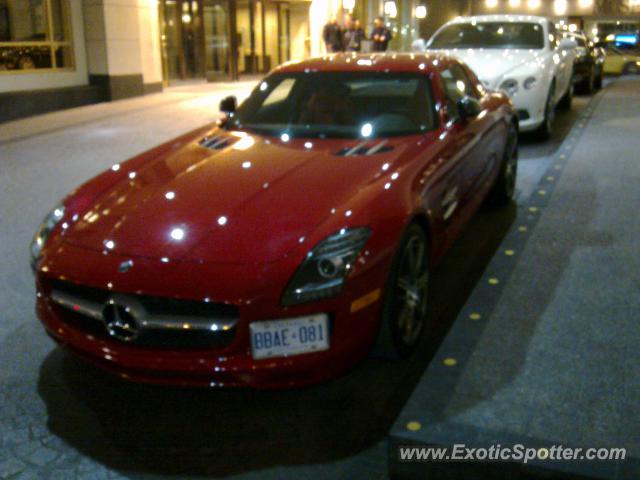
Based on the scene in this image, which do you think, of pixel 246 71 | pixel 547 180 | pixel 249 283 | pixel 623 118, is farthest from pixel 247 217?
pixel 246 71

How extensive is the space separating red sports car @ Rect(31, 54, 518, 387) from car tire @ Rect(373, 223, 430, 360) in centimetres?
1

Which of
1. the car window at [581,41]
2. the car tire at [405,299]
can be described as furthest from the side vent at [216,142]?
Result: the car window at [581,41]

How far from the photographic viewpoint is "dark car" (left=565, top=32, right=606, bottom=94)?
14.0 m

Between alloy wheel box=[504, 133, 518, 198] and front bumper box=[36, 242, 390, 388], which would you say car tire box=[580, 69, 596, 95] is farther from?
front bumper box=[36, 242, 390, 388]

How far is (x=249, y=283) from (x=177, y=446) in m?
0.77

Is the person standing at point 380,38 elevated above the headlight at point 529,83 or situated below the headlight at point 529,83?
above

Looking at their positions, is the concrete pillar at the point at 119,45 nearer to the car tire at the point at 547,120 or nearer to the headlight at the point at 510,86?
the headlight at the point at 510,86

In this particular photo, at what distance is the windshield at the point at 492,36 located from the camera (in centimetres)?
960

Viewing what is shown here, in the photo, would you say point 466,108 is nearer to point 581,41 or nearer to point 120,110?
point 120,110

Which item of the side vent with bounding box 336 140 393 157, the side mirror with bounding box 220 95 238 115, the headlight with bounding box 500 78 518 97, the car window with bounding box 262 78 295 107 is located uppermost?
the car window with bounding box 262 78 295 107

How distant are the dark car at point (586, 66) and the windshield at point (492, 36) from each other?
13.6 ft

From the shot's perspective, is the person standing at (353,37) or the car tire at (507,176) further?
the person standing at (353,37)

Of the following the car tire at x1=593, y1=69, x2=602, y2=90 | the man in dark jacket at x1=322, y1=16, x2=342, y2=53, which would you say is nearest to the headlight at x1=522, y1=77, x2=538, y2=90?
the car tire at x1=593, y1=69, x2=602, y2=90

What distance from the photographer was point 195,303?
280cm
